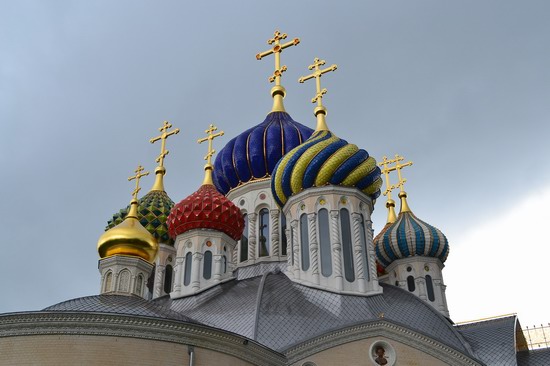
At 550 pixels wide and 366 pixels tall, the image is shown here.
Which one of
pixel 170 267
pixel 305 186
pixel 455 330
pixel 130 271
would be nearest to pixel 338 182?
pixel 305 186

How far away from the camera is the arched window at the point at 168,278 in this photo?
60.6 ft

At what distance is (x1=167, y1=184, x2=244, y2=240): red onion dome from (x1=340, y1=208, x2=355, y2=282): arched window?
8.79 ft

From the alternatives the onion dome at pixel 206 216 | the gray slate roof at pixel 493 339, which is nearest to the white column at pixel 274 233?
the onion dome at pixel 206 216

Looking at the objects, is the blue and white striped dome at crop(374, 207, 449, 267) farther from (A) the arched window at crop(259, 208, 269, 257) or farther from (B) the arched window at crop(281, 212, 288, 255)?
(A) the arched window at crop(259, 208, 269, 257)

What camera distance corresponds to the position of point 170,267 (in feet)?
62.3

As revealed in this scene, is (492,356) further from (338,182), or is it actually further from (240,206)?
(240,206)

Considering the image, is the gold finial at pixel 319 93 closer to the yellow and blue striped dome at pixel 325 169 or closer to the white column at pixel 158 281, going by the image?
the yellow and blue striped dome at pixel 325 169

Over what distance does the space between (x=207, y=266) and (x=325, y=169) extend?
3.47 m

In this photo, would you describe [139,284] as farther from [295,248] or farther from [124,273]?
[295,248]

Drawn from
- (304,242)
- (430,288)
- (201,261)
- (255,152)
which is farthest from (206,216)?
(430,288)

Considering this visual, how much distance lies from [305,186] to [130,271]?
4.25 m

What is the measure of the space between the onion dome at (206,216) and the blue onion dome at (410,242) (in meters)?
4.72

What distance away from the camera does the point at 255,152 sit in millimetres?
17969

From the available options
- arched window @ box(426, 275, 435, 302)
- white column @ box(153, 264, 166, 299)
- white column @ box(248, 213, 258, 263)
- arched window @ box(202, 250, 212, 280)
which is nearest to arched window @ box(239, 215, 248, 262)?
white column @ box(248, 213, 258, 263)
